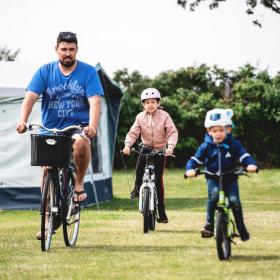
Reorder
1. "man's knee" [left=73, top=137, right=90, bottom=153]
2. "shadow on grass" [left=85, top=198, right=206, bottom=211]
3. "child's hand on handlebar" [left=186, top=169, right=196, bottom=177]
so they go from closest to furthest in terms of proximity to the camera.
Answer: "child's hand on handlebar" [left=186, top=169, right=196, bottom=177] → "man's knee" [left=73, top=137, right=90, bottom=153] → "shadow on grass" [left=85, top=198, right=206, bottom=211]

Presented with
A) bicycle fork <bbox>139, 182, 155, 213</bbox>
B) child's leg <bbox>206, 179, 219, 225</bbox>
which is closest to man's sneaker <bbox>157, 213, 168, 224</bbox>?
bicycle fork <bbox>139, 182, 155, 213</bbox>

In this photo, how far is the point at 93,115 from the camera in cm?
756

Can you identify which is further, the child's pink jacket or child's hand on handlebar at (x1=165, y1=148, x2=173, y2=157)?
the child's pink jacket

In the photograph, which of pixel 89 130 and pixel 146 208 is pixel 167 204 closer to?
pixel 146 208

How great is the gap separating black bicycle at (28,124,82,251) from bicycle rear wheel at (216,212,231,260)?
1565mm

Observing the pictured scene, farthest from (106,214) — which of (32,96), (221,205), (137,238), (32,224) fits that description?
(221,205)

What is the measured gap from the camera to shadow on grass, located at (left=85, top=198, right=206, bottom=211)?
48.4 feet

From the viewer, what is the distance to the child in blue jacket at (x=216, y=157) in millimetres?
6715

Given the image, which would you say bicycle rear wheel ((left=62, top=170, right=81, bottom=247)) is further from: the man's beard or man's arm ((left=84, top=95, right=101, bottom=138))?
the man's beard

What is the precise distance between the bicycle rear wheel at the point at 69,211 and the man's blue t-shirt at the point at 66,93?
20.2 inches

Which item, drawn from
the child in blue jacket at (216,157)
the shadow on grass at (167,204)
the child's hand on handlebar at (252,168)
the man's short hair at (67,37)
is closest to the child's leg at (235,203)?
the child in blue jacket at (216,157)

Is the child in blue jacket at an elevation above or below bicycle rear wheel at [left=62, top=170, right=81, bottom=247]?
above

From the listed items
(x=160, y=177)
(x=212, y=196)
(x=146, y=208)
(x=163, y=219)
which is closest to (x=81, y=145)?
(x=212, y=196)

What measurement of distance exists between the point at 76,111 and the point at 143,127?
2108 millimetres
